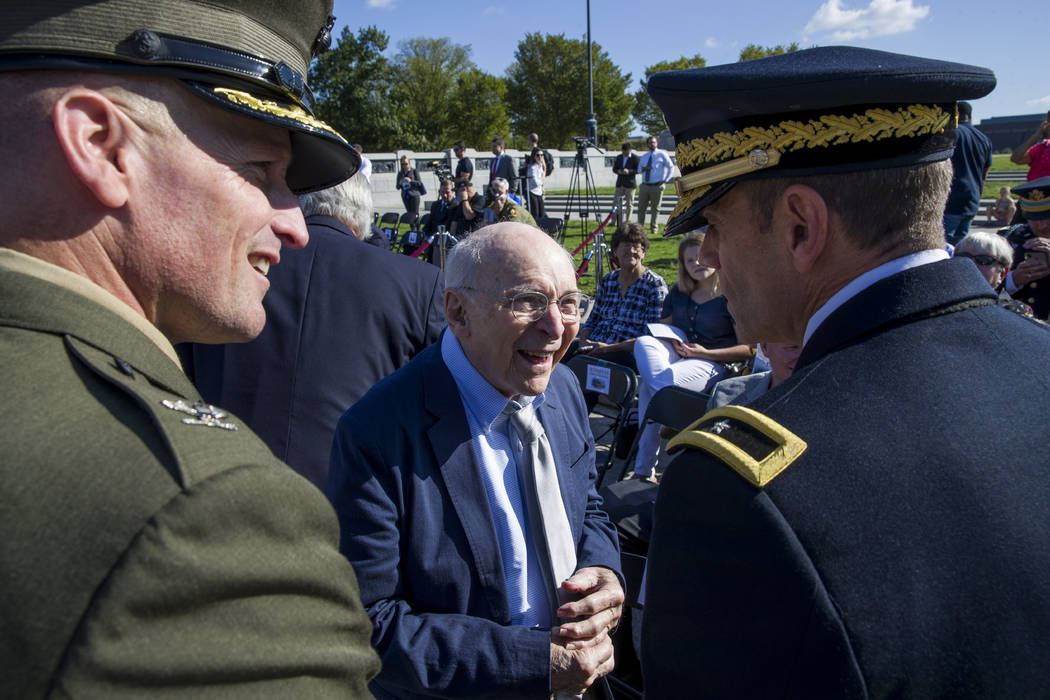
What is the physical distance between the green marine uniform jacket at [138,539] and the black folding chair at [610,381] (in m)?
4.61

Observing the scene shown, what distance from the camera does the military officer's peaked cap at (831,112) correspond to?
1.26 m

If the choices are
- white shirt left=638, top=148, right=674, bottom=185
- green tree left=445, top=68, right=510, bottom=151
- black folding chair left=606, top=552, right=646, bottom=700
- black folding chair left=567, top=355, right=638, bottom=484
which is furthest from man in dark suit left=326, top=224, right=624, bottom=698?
green tree left=445, top=68, right=510, bottom=151

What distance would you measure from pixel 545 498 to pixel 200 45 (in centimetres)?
152

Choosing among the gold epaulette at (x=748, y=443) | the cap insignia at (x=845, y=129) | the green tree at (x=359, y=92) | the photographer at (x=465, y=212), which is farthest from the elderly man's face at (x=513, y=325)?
the green tree at (x=359, y=92)

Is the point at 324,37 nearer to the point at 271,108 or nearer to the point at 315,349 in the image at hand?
the point at 271,108

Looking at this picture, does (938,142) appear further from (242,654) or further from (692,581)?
(242,654)

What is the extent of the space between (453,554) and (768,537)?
1.18 metres

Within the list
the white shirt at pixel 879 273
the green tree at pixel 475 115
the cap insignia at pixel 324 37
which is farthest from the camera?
the green tree at pixel 475 115

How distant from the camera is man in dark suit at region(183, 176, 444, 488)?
2707 millimetres

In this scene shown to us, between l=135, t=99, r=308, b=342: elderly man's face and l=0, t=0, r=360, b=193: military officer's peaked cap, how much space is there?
0.18 ft

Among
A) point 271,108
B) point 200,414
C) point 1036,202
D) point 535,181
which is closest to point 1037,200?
point 1036,202

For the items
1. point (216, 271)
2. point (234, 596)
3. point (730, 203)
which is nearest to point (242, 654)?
point (234, 596)

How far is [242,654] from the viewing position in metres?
0.70

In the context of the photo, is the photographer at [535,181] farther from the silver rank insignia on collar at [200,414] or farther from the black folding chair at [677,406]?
the silver rank insignia on collar at [200,414]
